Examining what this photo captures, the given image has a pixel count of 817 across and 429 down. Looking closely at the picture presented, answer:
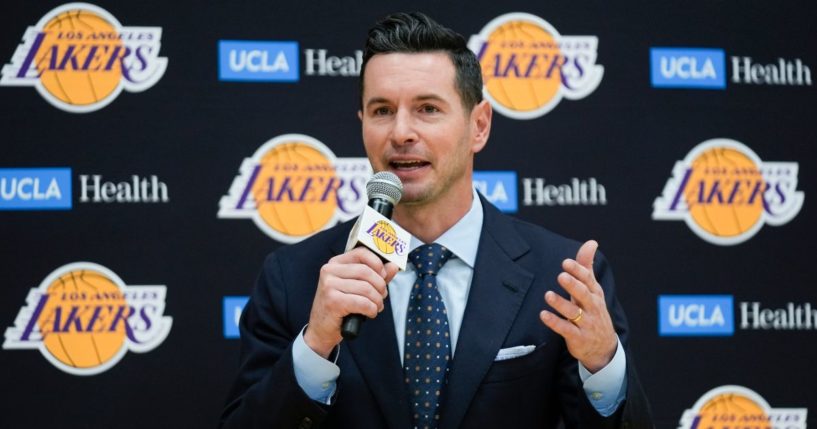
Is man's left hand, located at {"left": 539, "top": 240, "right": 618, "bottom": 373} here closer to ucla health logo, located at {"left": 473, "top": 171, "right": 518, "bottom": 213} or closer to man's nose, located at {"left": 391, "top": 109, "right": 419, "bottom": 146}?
man's nose, located at {"left": 391, "top": 109, "right": 419, "bottom": 146}

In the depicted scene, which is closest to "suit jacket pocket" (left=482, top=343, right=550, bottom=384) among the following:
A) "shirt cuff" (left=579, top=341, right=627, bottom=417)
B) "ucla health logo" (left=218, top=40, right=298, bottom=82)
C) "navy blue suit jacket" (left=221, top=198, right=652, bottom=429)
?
"navy blue suit jacket" (left=221, top=198, right=652, bottom=429)

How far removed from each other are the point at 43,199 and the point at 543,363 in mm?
1856

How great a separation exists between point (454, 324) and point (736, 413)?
5.52 ft

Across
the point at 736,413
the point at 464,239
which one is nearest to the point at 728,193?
the point at 736,413

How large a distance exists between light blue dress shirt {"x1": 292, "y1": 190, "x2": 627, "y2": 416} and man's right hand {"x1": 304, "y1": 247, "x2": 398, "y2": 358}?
12cm

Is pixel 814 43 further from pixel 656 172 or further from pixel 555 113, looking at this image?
pixel 555 113

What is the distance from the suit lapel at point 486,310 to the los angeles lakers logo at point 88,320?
53.9 inches

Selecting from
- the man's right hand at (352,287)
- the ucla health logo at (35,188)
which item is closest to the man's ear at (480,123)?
the man's right hand at (352,287)

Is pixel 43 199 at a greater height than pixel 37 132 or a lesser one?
lesser

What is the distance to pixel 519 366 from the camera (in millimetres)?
1887

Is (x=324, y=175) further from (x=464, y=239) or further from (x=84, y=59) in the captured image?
(x=464, y=239)

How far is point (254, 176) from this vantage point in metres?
3.00

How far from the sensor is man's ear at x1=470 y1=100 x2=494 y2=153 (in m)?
2.16

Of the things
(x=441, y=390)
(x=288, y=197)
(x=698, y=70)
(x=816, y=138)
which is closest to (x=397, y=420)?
(x=441, y=390)
